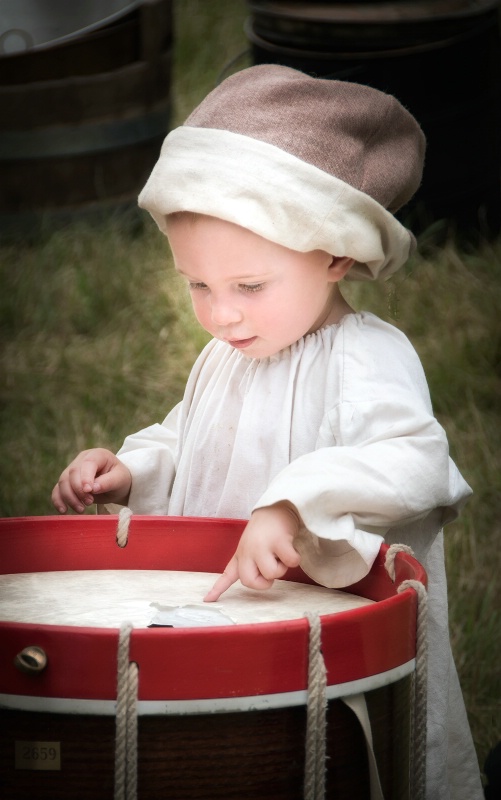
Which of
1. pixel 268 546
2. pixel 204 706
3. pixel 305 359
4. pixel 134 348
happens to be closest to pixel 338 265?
pixel 305 359

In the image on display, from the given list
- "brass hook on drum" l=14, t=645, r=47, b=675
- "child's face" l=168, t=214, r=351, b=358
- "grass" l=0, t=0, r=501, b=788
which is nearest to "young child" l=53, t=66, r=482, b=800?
"child's face" l=168, t=214, r=351, b=358

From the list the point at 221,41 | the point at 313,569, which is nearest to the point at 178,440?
the point at 313,569

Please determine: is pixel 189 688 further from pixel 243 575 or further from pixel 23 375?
pixel 23 375

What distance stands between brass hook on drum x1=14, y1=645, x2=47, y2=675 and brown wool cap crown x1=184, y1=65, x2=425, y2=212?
2.27 feet

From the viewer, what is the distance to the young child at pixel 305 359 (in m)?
1.31

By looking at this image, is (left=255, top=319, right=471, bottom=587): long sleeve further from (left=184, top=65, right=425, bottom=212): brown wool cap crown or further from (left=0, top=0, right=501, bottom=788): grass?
(left=0, top=0, right=501, bottom=788): grass

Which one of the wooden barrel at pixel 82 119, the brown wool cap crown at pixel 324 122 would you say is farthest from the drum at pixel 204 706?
the wooden barrel at pixel 82 119

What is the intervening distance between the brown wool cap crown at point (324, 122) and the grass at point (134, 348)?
106 cm

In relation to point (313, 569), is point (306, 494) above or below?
above

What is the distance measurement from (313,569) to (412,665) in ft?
0.58

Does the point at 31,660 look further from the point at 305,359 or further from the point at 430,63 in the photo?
the point at 430,63

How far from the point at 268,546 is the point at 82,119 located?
2.73m

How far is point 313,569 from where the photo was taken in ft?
4.36

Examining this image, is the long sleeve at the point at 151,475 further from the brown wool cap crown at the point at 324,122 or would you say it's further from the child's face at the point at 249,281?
the brown wool cap crown at the point at 324,122
